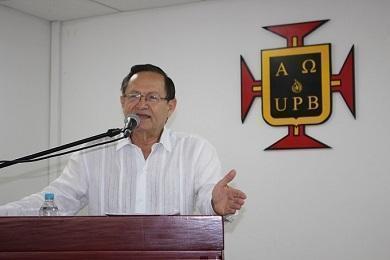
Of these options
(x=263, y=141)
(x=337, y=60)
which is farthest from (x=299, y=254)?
(x=337, y=60)

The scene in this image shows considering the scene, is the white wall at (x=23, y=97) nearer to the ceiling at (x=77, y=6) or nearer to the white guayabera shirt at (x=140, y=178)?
the ceiling at (x=77, y=6)

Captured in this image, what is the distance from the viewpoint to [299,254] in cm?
429

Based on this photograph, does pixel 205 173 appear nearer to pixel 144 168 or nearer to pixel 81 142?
pixel 144 168

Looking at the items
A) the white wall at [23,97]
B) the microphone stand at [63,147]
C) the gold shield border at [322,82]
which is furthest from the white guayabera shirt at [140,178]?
the white wall at [23,97]

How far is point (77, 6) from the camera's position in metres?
4.81

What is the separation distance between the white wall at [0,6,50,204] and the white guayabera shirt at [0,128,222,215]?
2250mm

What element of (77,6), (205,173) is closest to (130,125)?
(205,173)

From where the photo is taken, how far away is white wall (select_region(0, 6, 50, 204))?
15.5ft

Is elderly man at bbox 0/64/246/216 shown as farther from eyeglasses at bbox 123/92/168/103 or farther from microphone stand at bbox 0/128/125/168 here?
microphone stand at bbox 0/128/125/168

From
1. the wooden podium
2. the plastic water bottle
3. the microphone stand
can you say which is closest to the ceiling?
the plastic water bottle

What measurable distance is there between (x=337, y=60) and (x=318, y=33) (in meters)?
0.25

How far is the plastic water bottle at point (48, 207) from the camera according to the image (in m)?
2.23

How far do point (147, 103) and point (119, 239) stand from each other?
62.2 inches

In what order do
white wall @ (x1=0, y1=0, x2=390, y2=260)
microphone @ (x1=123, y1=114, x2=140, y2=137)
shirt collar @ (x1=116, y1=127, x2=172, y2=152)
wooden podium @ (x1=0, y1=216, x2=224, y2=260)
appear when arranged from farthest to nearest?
white wall @ (x1=0, y1=0, x2=390, y2=260) → shirt collar @ (x1=116, y1=127, x2=172, y2=152) → microphone @ (x1=123, y1=114, x2=140, y2=137) → wooden podium @ (x1=0, y1=216, x2=224, y2=260)
